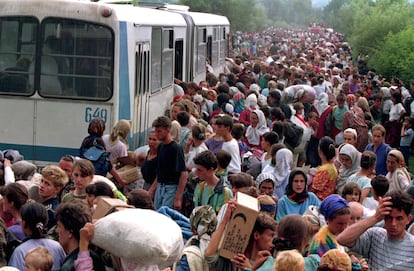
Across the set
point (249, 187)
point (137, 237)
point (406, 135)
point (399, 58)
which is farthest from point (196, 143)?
point (399, 58)

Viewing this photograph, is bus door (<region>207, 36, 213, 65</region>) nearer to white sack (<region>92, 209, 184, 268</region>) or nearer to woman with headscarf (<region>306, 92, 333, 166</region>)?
woman with headscarf (<region>306, 92, 333, 166</region>)

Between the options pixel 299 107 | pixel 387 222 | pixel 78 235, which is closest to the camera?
pixel 78 235

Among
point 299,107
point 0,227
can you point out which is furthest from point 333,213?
point 299,107

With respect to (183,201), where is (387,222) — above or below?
above

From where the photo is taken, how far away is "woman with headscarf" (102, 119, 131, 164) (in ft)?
38.0

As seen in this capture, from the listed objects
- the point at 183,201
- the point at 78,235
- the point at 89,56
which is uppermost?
the point at 89,56

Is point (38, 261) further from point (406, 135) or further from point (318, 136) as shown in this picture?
point (406, 135)

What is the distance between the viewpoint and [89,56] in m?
12.8

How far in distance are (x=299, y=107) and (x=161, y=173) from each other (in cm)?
545

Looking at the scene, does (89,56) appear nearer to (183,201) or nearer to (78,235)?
(183,201)

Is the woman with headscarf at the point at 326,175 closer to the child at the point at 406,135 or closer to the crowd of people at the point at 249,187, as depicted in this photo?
the crowd of people at the point at 249,187

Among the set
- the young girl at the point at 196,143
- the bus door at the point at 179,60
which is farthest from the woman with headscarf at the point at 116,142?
the bus door at the point at 179,60

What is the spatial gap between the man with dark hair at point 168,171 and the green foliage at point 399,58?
1659 cm

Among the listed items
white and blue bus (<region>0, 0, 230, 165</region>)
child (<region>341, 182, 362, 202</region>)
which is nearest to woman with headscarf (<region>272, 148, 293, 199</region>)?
child (<region>341, 182, 362, 202</region>)
